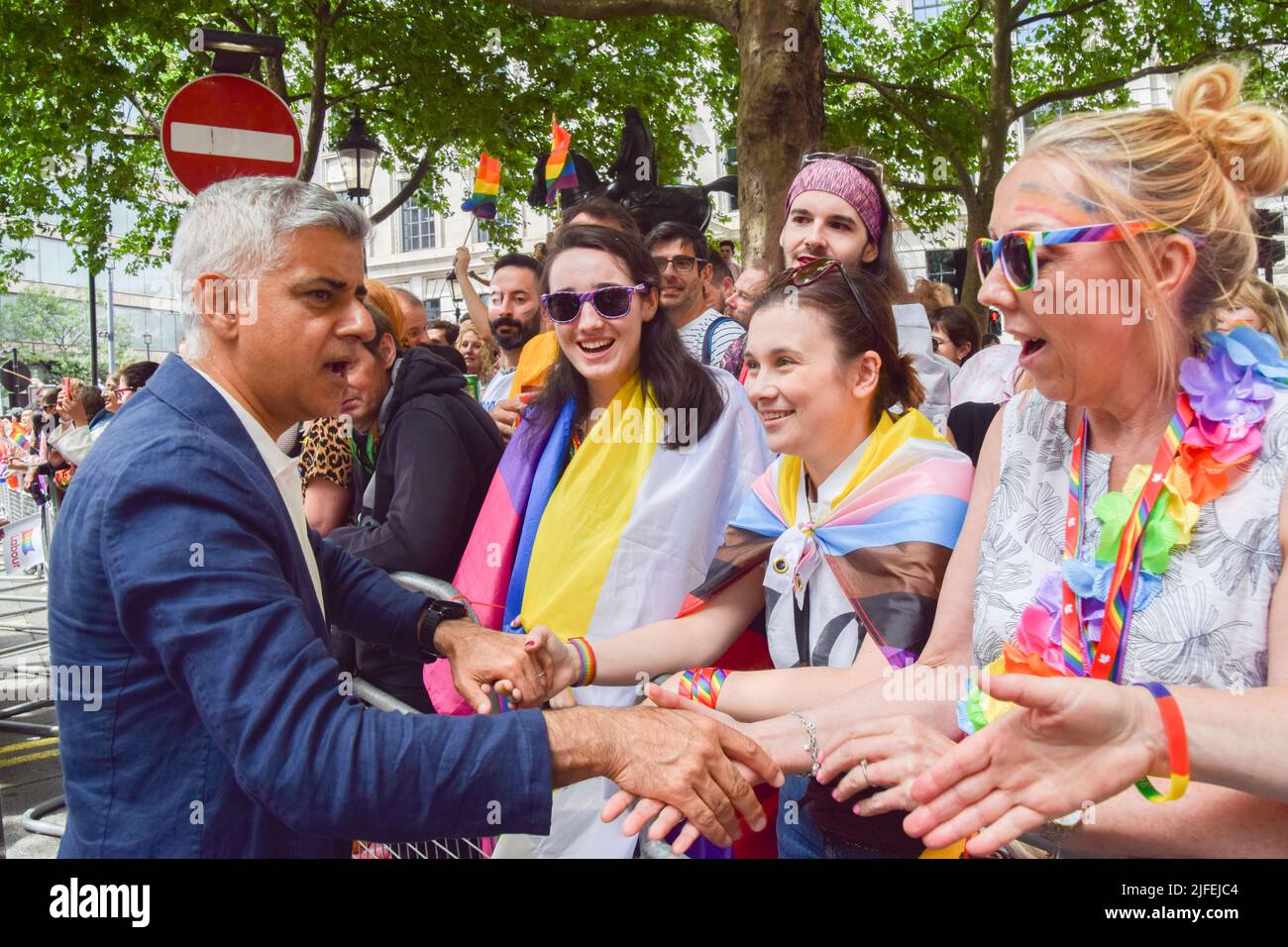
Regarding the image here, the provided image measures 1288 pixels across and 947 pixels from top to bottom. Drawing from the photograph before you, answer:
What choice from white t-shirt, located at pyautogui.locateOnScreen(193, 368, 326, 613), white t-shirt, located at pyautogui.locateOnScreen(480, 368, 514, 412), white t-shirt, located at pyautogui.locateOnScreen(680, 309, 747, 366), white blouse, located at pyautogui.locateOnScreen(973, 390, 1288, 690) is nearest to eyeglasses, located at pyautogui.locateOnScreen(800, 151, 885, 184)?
white t-shirt, located at pyautogui.locateOnScreen(680, 309, 747, 366)

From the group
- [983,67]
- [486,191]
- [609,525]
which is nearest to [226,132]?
[486,191]

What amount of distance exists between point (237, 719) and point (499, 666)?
3.01 ft

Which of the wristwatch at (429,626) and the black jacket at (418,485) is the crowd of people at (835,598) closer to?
the wristwatch at (429,626)

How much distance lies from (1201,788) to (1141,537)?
42 centimetres

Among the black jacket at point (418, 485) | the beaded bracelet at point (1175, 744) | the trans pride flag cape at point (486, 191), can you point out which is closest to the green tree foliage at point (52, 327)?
the trans pride flag cape at point (486, 191)

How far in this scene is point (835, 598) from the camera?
2.48 metres

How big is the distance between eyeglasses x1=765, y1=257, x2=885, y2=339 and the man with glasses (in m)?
1.76

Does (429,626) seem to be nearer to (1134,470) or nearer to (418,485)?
(418,485)

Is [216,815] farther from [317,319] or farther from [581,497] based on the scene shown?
[581,497]

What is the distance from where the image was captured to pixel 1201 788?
1796mm

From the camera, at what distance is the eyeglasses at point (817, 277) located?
2.73m

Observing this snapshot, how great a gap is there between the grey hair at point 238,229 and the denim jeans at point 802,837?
5.41 feet

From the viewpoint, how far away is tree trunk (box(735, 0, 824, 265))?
6980 mm
